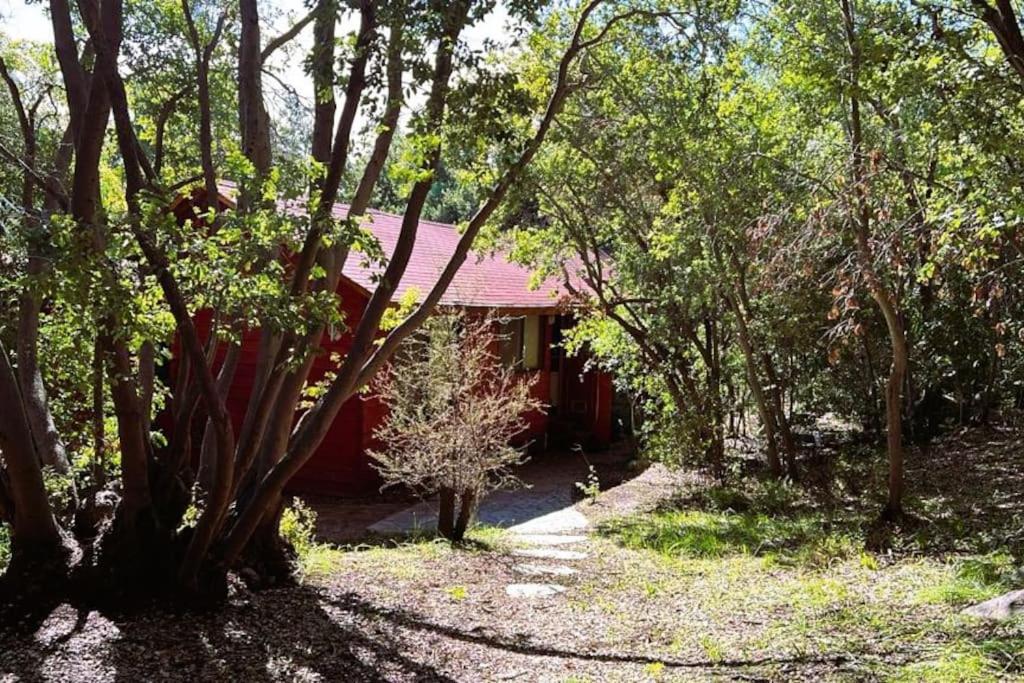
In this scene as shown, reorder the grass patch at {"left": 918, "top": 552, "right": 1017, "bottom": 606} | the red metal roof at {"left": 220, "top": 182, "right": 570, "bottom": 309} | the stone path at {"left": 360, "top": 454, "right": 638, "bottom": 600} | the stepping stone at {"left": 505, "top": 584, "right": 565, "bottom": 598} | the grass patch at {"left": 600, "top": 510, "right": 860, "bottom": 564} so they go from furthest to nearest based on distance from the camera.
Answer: the red metal roof at {"left": 220, "top": 182, "right": 570, "bottom": 309} → the grass patch at {"left": 600, "top": 510, "right": 860, "bottom": 564} → the stone path at {"left": 360, "top": 454, "right": 638, "bottom": 600} → the stepping stone at {"left": 505, "top": 584, "right": 565, "bottom": 598} → the grass patch at {"left": 918, "top": 552, "right": 1017, "bottom": 606}

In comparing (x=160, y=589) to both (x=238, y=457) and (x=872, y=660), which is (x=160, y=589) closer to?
(x=238, y=457)

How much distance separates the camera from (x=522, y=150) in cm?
541

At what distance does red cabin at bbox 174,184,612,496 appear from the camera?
42.9 ft

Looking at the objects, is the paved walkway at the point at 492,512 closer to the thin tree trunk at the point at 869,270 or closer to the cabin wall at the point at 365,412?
the cabin wall at the point at 365,412

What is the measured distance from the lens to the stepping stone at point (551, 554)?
25.6 ft

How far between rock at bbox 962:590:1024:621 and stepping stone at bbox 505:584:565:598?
2.62 m

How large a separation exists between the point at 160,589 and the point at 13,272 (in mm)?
1933

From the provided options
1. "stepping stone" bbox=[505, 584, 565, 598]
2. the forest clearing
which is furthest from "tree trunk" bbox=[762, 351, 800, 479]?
"stepping stone" bbox=[505, 584, 565, 598]

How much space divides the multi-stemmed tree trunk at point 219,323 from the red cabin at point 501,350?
540 cm

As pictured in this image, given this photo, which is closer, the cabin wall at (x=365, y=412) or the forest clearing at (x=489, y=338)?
the forest clearing at (x=489, y=338)

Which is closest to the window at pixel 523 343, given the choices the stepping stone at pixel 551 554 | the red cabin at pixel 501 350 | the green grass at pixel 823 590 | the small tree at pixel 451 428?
the red cabin at pixel 501 350

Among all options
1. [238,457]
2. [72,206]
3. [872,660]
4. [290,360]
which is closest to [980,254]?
[872,660]

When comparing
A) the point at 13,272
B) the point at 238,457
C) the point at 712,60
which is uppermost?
the point at 712,60

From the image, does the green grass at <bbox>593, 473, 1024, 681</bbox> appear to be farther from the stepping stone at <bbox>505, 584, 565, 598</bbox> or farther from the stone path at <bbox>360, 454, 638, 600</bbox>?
the stone path at <bbox>360, 454, 638, 600</bbox>
